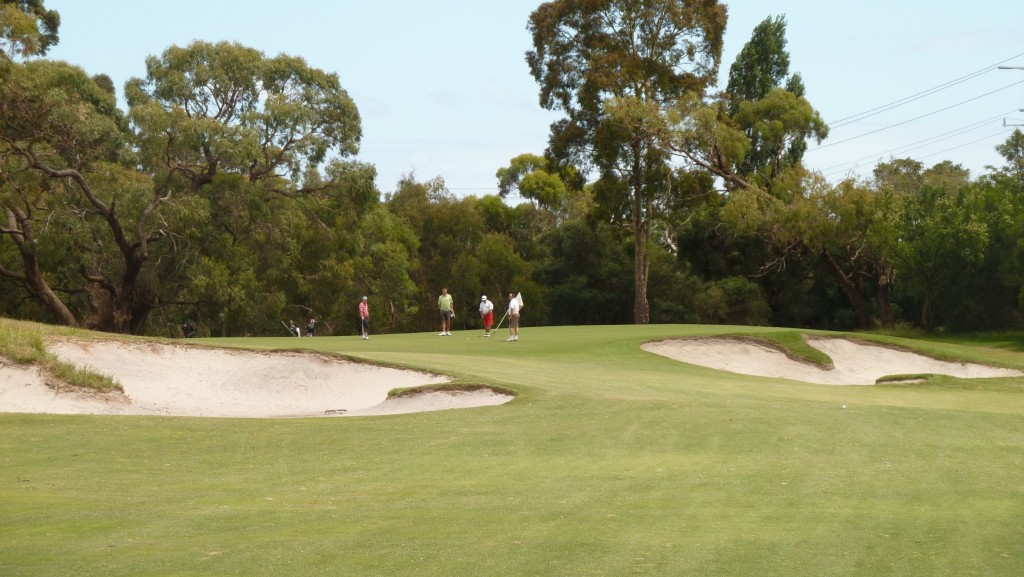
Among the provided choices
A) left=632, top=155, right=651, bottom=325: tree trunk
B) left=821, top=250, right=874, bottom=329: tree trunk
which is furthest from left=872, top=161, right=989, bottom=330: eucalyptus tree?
left=632, top=155, right=651, bottom=325: tree trunk

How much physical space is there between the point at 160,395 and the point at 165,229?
32.3 m

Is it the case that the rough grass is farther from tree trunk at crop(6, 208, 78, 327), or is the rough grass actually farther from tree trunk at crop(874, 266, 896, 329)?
tree trunk at crop(874, 266, 896, 329)

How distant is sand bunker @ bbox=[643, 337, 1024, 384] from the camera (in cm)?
3372

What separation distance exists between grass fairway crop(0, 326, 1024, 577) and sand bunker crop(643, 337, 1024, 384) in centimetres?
1432

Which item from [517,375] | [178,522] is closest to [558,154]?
[517,375]

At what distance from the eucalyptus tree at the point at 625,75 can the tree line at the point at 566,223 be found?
145 millimetres

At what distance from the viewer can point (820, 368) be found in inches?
1347

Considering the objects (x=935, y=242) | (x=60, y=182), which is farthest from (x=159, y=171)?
(x=935, y=242)

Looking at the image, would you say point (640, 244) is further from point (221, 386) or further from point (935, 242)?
point (221, 386)

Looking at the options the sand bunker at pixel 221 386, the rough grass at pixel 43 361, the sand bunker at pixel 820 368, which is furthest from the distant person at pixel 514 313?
the rough grass at pixel 43 361

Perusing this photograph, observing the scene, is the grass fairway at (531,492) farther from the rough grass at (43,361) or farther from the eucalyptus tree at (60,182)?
the eucalyptus tree at (60,182)

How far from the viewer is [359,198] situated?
194 feet

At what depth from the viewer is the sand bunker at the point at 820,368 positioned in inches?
1328

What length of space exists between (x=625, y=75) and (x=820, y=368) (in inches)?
1204
